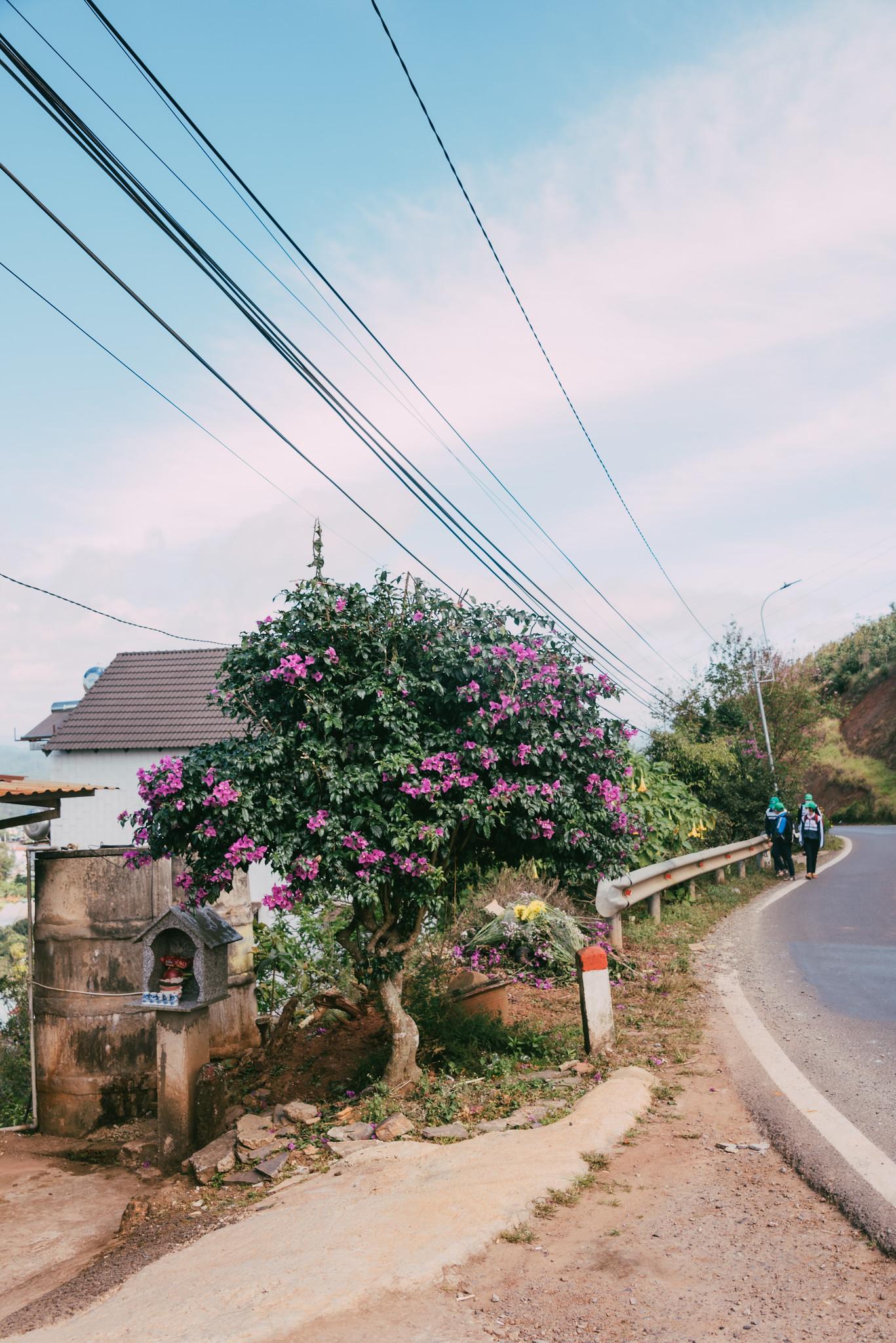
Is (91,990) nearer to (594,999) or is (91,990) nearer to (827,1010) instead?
(594,999)

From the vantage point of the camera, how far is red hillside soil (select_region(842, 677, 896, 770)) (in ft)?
151

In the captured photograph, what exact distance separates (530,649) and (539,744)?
0.65m

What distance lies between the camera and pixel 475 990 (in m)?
8.22

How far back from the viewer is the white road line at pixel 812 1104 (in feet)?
15.2

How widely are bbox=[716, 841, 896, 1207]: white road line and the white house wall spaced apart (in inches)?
592

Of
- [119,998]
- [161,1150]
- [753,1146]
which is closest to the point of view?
[753,1146]

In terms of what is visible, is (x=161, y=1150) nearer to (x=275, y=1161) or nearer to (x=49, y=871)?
(x=275, y=1161)

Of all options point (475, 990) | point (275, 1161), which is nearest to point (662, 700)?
point (475, 990)

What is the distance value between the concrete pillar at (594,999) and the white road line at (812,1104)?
3.45 ft

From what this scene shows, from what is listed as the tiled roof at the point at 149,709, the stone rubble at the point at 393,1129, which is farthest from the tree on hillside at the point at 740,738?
the stone rubble at the point at 393,1129

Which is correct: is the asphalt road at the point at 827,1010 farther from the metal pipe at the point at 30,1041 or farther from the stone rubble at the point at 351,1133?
the metal pipe at the point at 30,1041

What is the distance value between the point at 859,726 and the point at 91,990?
47359mm

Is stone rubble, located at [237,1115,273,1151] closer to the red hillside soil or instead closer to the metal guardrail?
the metal guardrail

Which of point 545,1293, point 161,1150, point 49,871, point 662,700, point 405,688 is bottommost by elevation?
point 161,1150
